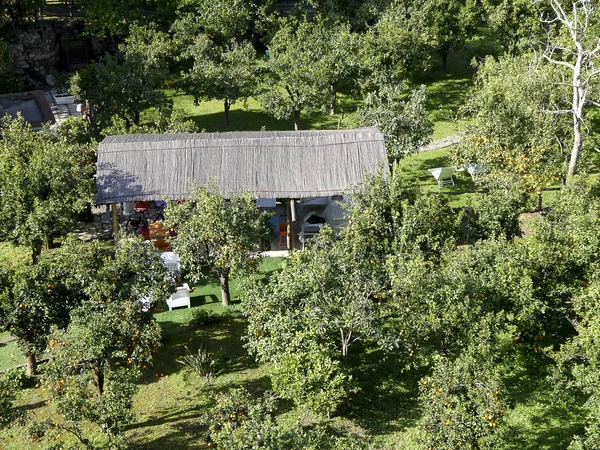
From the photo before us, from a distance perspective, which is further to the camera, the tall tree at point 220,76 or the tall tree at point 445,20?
the tall tree at point 445,20

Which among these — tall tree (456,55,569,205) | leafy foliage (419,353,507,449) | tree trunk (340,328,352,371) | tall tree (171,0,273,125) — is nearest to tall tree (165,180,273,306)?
tree trunk (340,328,352,371)

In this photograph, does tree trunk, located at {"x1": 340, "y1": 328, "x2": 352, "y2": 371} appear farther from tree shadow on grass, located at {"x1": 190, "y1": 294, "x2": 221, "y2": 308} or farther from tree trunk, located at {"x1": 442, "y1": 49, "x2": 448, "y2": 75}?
tree trunk, located at {"x1": 442, "y1": 49, "x2": 448, "y2": 75}

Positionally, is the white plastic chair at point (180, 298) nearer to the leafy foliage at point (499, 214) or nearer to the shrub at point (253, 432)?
the shrub at point (253, 432)

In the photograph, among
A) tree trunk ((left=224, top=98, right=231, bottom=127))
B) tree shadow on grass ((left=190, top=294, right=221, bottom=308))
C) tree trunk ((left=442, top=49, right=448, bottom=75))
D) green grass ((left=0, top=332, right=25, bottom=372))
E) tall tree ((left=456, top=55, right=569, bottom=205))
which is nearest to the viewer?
green grass ((left=0, top=332, right=25, bottom=372))

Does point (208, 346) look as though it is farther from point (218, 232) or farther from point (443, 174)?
point (443, 174)

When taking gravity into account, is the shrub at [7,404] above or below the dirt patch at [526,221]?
below

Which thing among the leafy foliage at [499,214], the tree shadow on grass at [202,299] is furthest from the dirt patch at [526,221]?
the tree shadow on grass at [202,299]

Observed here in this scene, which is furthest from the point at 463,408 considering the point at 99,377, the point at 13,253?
the point at 13,253
